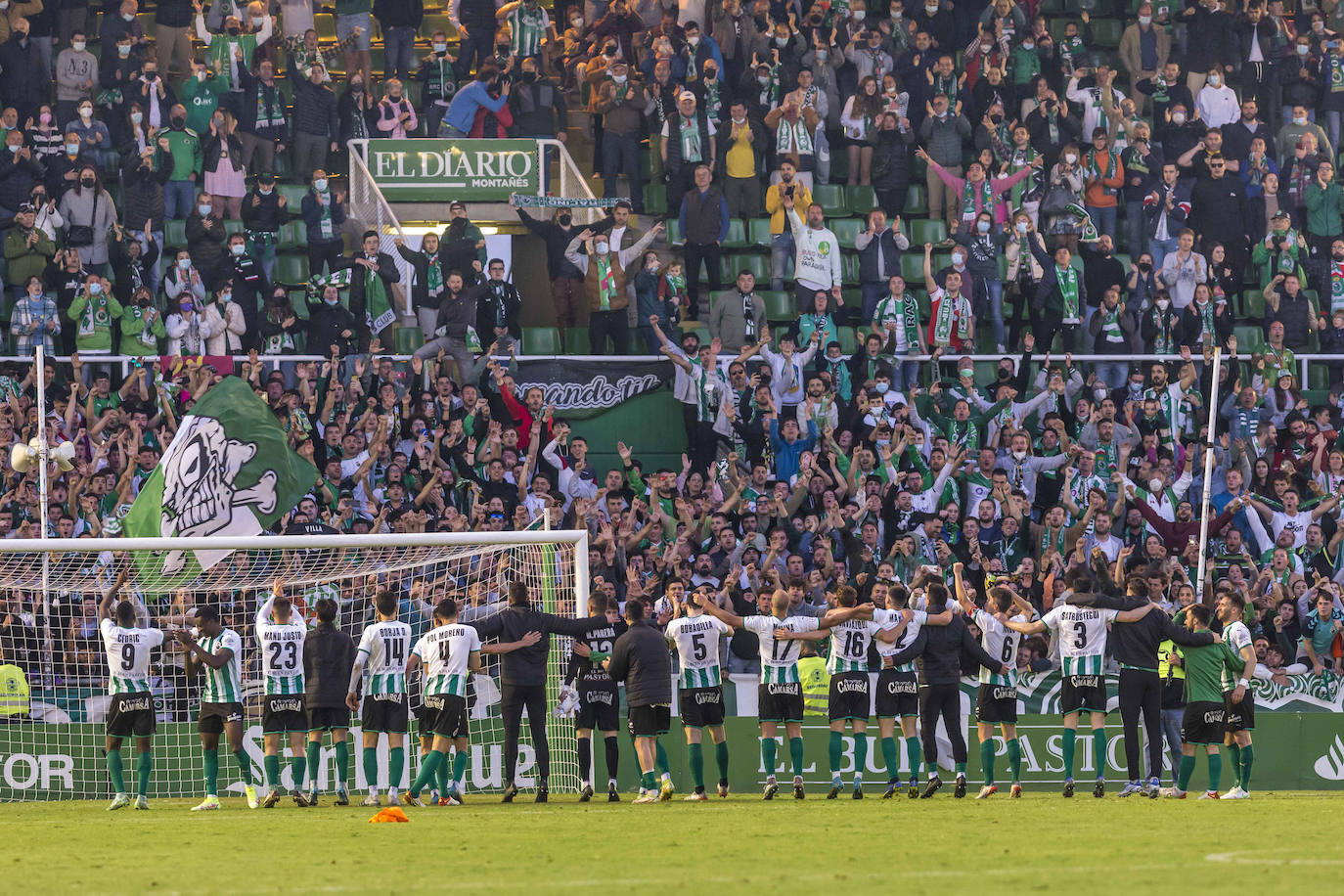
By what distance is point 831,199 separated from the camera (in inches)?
1032

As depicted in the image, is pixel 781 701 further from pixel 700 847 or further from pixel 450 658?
pixel 700 847

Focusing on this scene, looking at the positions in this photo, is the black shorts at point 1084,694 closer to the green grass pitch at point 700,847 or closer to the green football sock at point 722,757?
the green grass pitch at point 700,847

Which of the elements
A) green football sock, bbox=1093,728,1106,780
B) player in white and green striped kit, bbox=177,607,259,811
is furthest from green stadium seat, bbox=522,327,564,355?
green football sock, bbox=1093,728,1106,780

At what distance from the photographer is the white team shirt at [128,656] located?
52.3ft

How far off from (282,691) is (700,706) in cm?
337

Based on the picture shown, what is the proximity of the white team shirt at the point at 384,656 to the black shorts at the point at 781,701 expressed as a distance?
9.78 ft

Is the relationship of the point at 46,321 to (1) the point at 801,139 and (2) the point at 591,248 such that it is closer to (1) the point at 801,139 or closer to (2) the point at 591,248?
(2) the point at 591,248

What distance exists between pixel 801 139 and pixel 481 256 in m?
4.86

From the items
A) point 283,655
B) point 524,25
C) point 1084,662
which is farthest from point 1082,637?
point 524,25

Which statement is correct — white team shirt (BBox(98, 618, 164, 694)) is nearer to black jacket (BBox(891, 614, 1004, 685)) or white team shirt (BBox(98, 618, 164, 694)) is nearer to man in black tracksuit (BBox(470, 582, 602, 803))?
man in black tracksuit (BBox(470, 582, 602, 803))

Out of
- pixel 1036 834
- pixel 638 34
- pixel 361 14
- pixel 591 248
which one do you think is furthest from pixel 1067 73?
pixel 1036 834

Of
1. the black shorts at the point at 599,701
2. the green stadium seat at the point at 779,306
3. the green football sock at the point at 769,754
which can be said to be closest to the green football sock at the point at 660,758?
the black shorts at the point at 599,701

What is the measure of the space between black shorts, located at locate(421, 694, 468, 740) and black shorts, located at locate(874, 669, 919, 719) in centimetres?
341

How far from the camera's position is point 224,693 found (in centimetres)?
1588
